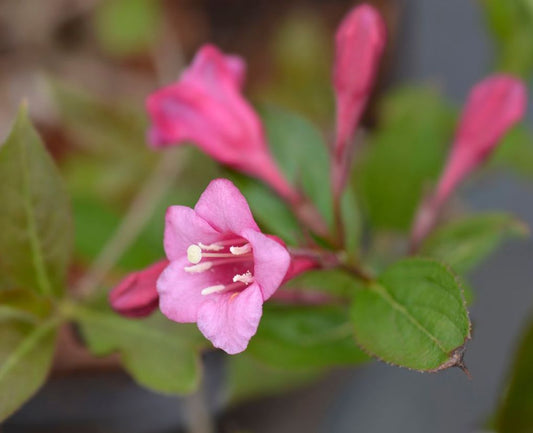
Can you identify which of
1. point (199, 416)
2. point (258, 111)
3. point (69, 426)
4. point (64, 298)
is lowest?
point (69, 426)

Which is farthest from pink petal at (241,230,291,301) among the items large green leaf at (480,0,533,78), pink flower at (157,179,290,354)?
large green leaf at (480,0,533,78)

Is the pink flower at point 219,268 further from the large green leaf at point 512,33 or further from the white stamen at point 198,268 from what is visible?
the large green leaf at point 512,33

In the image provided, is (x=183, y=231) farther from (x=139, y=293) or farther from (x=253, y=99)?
(x=253, y=99)

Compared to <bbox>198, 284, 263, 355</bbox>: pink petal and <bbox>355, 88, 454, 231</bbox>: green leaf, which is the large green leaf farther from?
<bbox>198, 284, 263, 355</bbox>: pink petal

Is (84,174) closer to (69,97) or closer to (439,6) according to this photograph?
(69,97)

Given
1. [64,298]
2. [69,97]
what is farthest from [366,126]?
[64,298]

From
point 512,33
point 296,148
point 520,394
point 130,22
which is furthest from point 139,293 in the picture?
point 130,22

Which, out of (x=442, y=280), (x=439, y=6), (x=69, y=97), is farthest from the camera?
(x=439, y=6)
